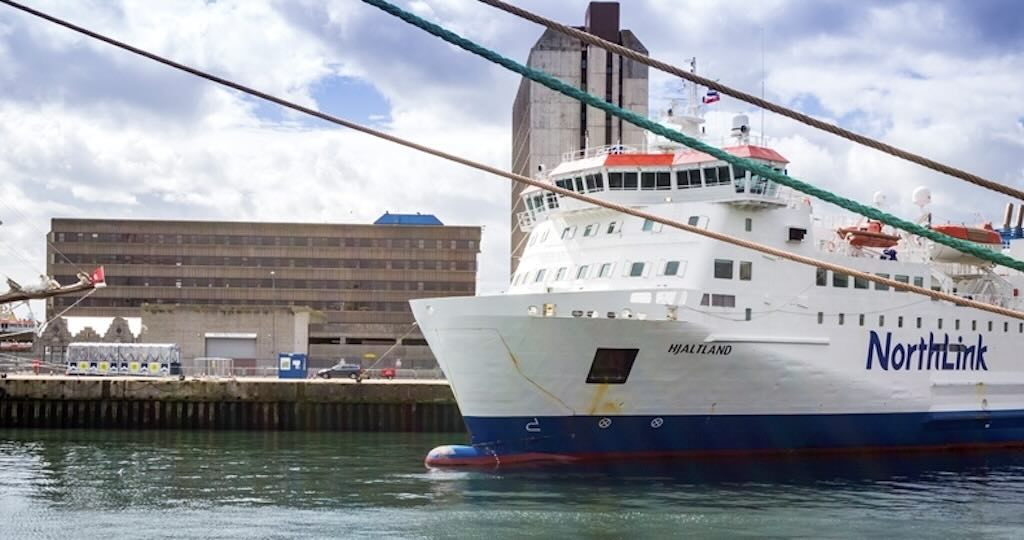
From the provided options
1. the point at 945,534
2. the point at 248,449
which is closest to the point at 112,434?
the point at 248,449

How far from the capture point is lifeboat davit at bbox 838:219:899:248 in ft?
101

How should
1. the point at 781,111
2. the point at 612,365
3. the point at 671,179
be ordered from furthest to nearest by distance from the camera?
the point at 671,179 → the point at 612,365 → the point at 781,111

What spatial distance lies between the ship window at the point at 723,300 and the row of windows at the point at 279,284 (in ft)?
199

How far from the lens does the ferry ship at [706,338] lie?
26.1 m

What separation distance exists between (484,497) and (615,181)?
10590mm

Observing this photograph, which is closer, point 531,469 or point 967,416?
point 531,469

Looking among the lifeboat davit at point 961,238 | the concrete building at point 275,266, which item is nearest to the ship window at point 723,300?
the lifeboat davit at point 961,238

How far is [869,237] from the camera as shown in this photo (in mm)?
30797

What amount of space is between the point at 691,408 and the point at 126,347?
31614 millimetres

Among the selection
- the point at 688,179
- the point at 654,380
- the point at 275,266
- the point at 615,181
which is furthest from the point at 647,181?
the point at 275,266

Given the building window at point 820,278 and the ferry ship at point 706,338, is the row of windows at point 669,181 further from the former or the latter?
the building window at point 820,278

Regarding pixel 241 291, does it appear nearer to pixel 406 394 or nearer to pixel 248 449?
pixel 406 394

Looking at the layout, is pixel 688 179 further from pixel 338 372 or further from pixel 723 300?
pixel 338 372

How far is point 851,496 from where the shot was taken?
23609 millimetres
